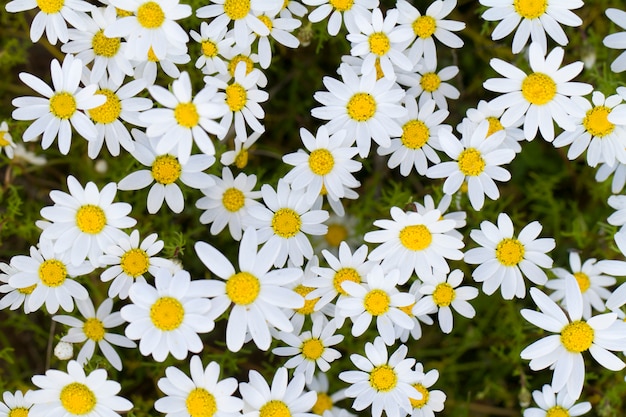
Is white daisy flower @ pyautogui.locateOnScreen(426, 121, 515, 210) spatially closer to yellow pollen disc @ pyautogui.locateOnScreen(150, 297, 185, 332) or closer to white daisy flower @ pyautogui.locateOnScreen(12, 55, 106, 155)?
yellow pollen disc @ pyautogui.locateOnScreen(150, 297, 185, 332)

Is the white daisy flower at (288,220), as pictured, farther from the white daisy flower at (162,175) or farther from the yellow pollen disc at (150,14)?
the yellow pollen disc at (150,14)

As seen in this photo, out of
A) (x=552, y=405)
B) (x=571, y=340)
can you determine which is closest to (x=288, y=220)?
(x=571, y=340)

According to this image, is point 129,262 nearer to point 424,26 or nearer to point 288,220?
point 288,220

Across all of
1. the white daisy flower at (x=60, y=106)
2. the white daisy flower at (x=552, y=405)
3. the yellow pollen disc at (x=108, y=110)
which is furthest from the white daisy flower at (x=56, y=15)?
the white daisy flower at (x=552, y=405)

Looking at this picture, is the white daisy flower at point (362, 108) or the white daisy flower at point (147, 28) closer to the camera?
the white daisy flower at point (147, 28)

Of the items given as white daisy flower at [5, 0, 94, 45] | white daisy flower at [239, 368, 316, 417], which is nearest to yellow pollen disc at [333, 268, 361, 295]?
white daisy flower at [239, 368, 316, 417]

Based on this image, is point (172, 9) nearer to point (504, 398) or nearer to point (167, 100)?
point (167, 100)

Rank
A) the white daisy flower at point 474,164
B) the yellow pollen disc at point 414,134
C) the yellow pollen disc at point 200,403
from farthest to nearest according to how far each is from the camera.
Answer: the yellow pollen disc at point 414,134, the white daisy flower at point 474,164, the yellow pollen disc at point 200,403
